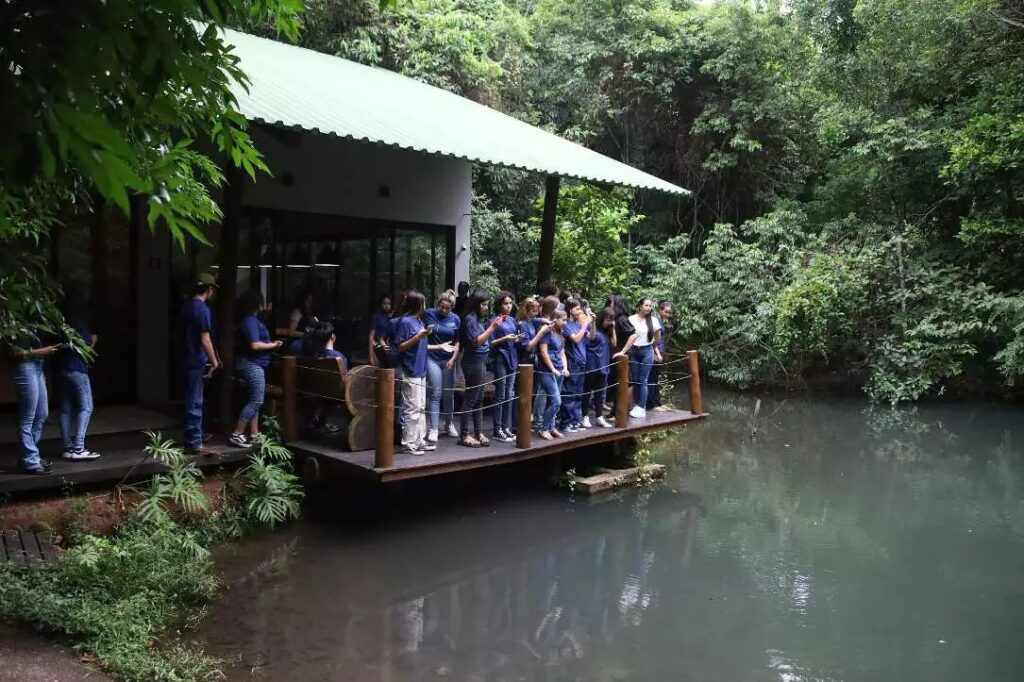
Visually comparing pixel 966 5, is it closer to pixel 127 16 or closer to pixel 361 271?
pixel 361 271

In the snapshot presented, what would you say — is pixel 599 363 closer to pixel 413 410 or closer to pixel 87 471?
pixel 413 410

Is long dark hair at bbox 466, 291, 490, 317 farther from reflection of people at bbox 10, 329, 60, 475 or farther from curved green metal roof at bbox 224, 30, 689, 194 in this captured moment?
reflection of people at bbox 10, 329, 60, 475

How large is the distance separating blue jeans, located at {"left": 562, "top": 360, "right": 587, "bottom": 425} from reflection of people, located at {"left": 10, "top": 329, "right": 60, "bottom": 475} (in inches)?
189

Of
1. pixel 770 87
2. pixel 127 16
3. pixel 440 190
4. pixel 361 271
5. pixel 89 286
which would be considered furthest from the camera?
pixel 770 87

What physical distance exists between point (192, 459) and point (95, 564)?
176cm

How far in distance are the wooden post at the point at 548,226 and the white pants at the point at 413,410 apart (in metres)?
3.46

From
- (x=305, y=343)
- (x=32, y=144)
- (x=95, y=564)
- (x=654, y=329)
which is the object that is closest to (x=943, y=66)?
(x=654, y=329)

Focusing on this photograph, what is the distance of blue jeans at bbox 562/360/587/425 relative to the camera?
8727 mm

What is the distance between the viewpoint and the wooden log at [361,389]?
7066 millimetres

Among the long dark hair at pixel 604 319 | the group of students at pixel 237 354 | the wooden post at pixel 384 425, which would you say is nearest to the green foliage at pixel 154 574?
the group of students at pixel 237 354

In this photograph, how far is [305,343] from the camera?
795cm

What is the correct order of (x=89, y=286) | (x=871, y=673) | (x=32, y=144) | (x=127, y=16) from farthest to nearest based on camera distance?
(x=89, y=286), (x=871, y=673), (x=127, y=16), (x=32, y=144)

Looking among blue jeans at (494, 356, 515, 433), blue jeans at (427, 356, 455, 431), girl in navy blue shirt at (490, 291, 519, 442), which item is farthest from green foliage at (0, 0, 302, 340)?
blue jeans at (494, 356, 515, 433)

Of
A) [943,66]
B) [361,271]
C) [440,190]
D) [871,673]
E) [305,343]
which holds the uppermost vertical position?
[943,66]
